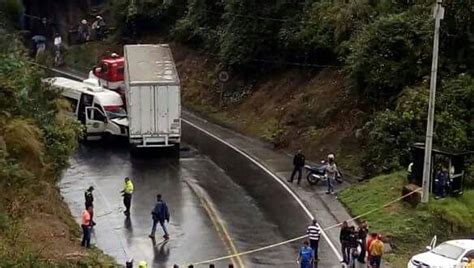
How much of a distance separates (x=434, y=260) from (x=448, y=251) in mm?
719

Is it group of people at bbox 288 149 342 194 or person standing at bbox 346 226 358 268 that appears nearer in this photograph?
person standing at bbox 346 226 358 268

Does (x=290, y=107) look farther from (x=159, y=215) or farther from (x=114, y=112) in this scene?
(x=159, y=215)

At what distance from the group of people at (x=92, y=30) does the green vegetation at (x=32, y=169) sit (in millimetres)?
30976

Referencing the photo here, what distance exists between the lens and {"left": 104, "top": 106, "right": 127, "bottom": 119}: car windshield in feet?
144

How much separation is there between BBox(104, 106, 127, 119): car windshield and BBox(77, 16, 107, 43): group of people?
2285 cm

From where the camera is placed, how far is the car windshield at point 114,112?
43891 mm

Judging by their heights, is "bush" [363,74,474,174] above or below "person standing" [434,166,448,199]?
above

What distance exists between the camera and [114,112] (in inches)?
1738

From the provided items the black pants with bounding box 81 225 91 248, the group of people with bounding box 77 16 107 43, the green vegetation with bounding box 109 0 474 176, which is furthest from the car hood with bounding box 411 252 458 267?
the group of people with bounding box 77 16 107 43

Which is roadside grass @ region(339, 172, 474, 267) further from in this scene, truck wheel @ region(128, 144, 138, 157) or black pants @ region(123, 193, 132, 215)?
truck wheel @ region(128, 144, 138, 157)

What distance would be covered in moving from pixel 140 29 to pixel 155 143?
26242 mm

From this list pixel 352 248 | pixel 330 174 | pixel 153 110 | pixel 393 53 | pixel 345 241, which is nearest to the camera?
pixel 352 248

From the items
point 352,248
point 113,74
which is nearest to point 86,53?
point 113,74

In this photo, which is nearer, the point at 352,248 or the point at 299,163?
the point at 352,248
